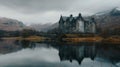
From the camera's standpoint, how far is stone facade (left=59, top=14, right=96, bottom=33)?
154125 millimetres

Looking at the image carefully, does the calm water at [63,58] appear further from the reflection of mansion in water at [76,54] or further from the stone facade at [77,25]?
the stone facade at [77,25]

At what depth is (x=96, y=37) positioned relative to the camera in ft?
406

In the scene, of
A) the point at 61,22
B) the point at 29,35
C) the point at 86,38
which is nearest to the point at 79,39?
the point at 86,38

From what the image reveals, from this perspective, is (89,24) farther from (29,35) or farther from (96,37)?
(29,35)

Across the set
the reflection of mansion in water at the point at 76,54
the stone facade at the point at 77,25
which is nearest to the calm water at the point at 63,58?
the reflection of mansion in water at the point at 76,54

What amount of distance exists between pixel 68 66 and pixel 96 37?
252 ft

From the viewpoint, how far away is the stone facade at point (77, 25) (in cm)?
15412

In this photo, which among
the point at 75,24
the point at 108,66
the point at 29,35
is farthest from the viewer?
the point at 29,35

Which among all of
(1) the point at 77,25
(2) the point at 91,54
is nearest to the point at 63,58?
(2) the point at 91,54

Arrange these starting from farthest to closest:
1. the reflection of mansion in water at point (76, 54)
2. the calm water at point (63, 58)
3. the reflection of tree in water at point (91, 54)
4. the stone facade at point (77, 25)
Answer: the stone facade at point (77, 25) → the reflection of mansion in water at point (76, 54) → the reflection of tree in water at point (91, 54) → the calm water at point (63, 58)

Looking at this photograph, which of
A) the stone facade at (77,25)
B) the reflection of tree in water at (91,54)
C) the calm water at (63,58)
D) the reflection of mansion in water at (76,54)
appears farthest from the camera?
the stone facade at (77,25)

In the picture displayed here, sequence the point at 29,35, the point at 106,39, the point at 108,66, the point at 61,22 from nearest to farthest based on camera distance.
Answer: the point at 108,66 < the point at 106,39 < the point at 61,22 < the point at 29,35

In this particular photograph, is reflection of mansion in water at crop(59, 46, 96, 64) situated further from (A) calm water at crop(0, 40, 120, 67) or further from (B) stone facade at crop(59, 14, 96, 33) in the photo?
(B) stone facade at crop(59, 14, 96, 33)

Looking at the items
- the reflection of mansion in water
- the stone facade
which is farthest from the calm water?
the stone facade
